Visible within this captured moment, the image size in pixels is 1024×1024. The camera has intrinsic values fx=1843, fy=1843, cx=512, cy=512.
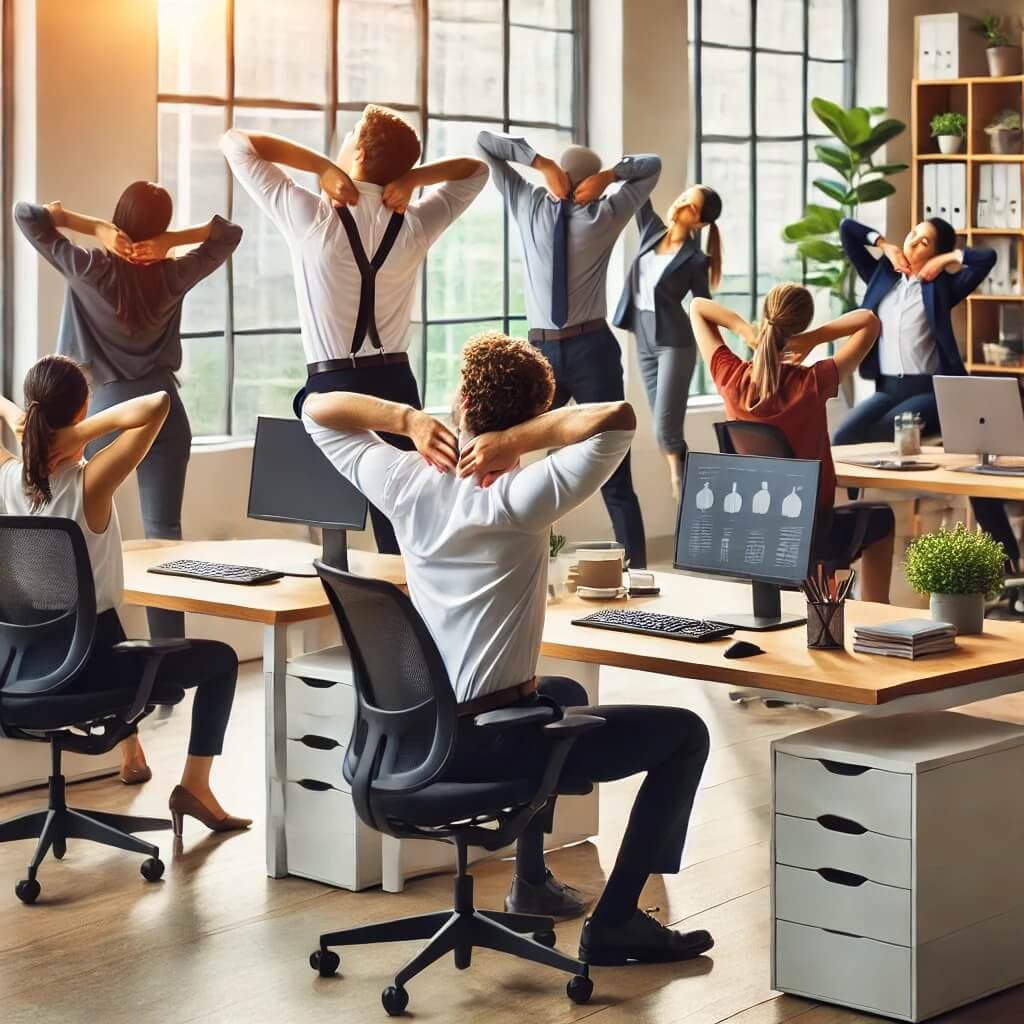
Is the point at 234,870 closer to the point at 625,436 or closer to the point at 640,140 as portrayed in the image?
the point at 625,436

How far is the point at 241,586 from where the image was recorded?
4680mm

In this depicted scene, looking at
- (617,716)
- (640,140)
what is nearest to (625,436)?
(617,716)

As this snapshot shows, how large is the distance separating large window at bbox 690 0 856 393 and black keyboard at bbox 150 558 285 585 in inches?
229

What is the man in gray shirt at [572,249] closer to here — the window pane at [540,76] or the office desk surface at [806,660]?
the window pane at [540,76]

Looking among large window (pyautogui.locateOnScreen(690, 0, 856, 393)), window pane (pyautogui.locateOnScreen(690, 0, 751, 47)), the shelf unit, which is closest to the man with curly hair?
large window (pyautogui.locateOnScreen(690, 0, 856, 393))

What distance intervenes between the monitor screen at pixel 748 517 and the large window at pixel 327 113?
137 inches

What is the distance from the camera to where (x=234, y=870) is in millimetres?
4457

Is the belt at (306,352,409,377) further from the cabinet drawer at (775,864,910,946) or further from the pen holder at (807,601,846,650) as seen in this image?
the cabinet drawer at (775,864,910,946)

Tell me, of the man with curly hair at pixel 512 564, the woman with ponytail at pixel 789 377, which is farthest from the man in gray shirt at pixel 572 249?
the man with curly hair at pixel 512 564

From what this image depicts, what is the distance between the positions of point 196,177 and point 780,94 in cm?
473

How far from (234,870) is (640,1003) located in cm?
126

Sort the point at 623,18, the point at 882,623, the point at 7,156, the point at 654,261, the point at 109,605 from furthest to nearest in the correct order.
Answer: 1. the point at 623,18
2. the point at 654,261
3. the point at 7,156
4. the point at 109,605
5. the point at 882,623

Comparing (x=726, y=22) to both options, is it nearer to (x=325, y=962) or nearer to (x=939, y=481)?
(x=939, y=481)

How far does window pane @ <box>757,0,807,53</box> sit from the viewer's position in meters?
10.7
